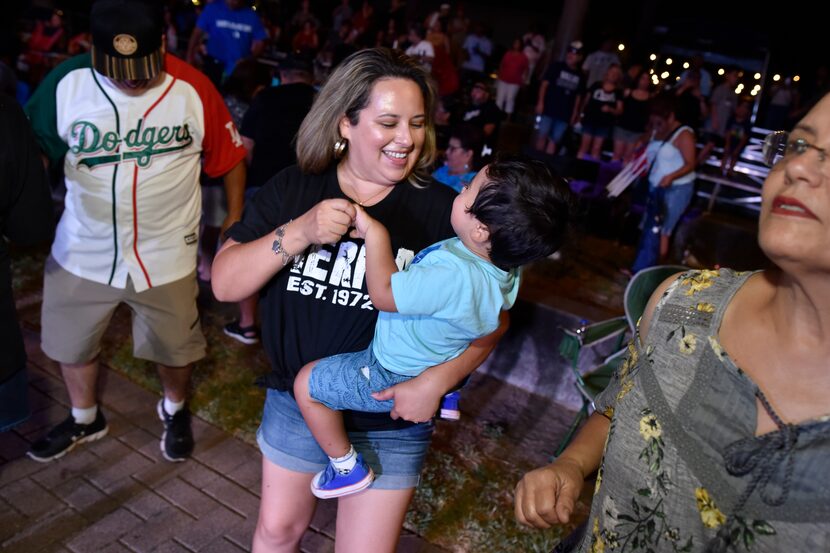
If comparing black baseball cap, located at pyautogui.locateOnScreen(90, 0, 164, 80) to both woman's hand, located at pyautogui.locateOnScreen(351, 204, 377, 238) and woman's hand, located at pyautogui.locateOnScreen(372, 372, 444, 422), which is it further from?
woman's hand, located at pyautogui.locateOnScreen(372, 372, 444, 422)

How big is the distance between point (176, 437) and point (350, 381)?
2.15 m

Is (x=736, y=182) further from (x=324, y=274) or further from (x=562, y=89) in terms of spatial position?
(x=324, y=274)

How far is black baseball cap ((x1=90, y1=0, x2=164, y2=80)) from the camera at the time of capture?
2.80 metres

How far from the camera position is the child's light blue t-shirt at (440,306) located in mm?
1775

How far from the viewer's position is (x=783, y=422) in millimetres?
Result: 1225

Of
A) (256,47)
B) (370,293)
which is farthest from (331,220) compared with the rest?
(256,47)

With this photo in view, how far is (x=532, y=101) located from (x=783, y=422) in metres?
14.6

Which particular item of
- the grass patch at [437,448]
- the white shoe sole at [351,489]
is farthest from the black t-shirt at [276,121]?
the white shoe sole at [351,489]

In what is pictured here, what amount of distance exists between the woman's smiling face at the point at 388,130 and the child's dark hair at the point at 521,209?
336 mm

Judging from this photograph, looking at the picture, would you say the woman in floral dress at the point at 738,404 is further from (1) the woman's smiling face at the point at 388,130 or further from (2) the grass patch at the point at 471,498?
(2) the grass patch at the point at 471,498

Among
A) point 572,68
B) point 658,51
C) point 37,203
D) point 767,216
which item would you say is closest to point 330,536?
point 37,203

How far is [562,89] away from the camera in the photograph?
9.90 meters

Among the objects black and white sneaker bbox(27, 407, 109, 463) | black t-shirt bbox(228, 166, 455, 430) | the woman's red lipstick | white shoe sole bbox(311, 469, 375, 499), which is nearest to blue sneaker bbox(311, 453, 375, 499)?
white shoe sole bbox(311, 469, 375, 499)

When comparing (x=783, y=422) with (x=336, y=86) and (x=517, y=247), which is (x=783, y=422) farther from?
(x=336, y=86)
